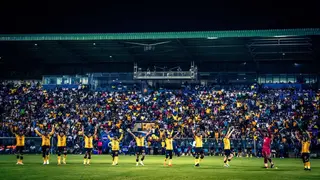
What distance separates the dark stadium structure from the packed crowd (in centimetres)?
384

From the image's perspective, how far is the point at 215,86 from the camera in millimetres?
60125

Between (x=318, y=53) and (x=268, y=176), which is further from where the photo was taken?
(x=318, y=53)

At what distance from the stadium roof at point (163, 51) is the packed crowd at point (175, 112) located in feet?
13.5

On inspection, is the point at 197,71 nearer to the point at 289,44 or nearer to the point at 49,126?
the point at 289,44

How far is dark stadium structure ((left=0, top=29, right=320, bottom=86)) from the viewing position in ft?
170

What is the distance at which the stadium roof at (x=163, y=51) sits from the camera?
2032 inches

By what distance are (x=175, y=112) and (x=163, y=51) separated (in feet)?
30.6

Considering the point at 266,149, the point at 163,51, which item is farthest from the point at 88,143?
the point at 163,51

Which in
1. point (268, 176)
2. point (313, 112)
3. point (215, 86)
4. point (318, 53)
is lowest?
point (268, 176)

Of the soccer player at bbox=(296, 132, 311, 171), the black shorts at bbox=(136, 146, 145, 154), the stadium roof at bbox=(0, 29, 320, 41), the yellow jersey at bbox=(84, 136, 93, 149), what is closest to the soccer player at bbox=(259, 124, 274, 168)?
the soccer player at bbox=(296, 132, 311, 171)

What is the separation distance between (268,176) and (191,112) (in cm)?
3072

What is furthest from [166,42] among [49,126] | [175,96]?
[49,126]

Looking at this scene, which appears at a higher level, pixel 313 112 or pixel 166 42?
pixel 166 42

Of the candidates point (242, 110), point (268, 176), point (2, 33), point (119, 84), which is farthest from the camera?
point (119, 84)
